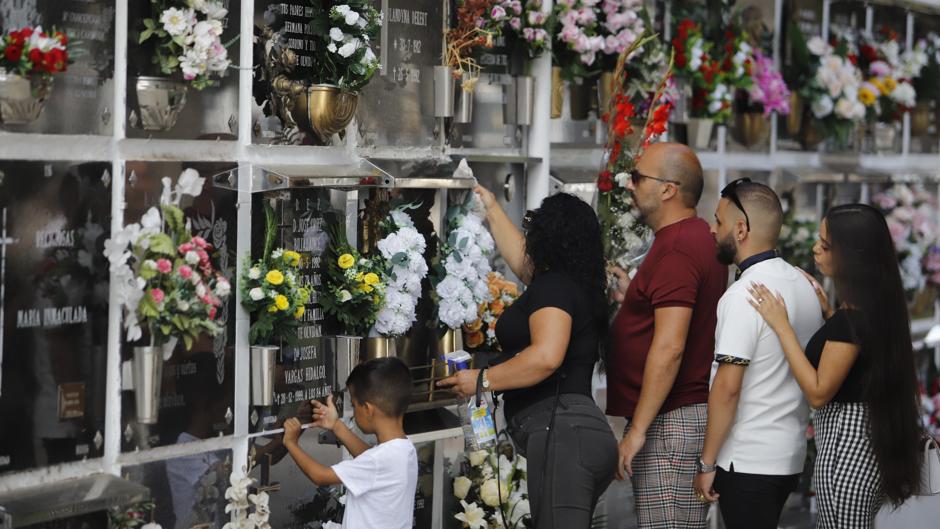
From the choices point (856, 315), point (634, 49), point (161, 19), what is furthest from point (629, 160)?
point (161, 19)

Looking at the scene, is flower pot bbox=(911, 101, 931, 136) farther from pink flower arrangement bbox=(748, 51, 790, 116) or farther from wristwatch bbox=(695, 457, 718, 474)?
wristwatch bbox=(695, 457, 718, 474)

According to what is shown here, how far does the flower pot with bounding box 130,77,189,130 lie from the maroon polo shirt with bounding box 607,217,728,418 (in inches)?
62.5

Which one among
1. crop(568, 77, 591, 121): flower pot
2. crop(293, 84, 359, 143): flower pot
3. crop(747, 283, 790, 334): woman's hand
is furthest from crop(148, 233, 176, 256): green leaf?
crop(568, 77, 591, 121): flower pot

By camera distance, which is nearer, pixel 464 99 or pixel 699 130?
pixel 464 99

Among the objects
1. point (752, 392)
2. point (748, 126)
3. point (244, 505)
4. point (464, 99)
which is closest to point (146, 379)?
point (244, 505)

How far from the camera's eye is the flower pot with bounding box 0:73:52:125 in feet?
10.8

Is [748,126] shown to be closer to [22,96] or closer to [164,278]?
Answer: [164,278]

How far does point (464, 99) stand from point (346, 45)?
2.57 feet

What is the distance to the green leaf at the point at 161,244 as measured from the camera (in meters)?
3.63

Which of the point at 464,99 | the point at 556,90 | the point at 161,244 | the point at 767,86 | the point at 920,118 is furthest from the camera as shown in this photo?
the point at 920,118

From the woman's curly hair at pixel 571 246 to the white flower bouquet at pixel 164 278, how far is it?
0.97 m

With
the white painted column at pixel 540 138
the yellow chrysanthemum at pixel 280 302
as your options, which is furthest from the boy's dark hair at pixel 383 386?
the white painted column at pixel 540 138

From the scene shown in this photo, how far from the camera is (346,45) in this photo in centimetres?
414

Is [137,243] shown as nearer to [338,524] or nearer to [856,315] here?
[338,524]
